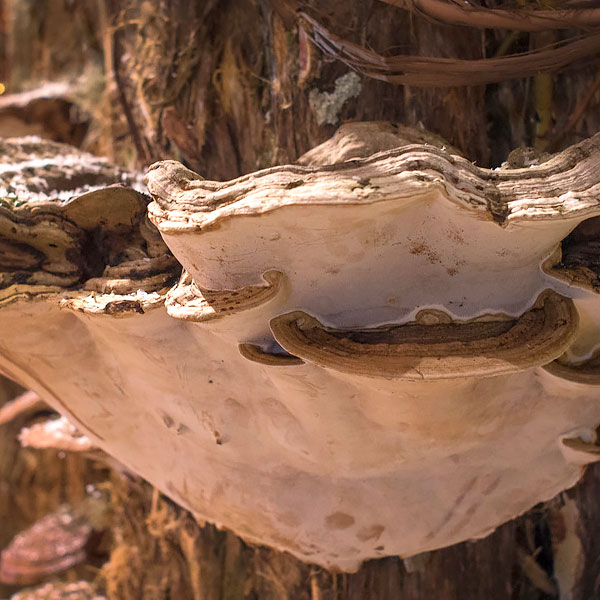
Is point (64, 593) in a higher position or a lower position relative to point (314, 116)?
lower

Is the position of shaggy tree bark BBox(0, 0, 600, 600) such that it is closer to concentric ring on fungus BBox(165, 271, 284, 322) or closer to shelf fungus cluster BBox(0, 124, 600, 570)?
shelf fungus cluster BBox(0, 124, 600, 570)

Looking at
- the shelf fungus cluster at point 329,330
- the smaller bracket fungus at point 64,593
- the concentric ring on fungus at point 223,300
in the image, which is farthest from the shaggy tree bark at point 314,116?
the smaller bracket fungus at point 64,593

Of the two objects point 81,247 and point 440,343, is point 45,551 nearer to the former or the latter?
point 81,247

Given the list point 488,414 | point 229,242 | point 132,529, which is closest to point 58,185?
point 229,242

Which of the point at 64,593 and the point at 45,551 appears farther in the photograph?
the point at 45,551

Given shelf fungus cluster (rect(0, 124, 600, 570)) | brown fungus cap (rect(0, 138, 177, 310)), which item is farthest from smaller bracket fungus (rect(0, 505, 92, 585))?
brown fungus cap (rect(0, 138, 177, 310))

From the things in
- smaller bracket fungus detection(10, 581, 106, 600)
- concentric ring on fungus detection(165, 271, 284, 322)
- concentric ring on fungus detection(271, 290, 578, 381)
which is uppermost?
concentric ring on fungus detection(165, 271, 284, 322)

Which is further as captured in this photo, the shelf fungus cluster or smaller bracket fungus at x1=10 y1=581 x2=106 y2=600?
smaller bracket fungus at x1=10 y1=581 x2=106 y2=600

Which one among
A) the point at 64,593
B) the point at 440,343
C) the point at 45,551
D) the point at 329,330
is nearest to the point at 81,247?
the point at 329,330
